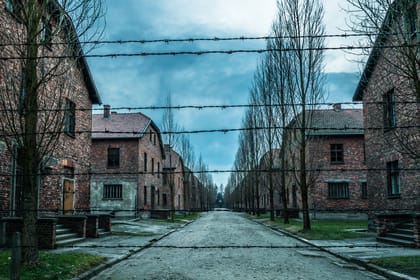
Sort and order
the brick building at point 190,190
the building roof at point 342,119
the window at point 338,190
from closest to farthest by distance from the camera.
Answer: the window at point 338,190, the building roof at point 342,119, the brick building at point 190,190

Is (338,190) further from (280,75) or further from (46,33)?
(46,33)

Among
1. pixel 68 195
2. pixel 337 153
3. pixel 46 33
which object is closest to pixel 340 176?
pixel 337 153

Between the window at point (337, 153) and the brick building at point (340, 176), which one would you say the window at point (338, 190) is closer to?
the brick building at point (340, 176)

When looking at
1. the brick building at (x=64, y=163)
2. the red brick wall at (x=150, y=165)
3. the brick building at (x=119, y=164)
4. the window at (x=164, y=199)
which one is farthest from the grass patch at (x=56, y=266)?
the window at (x=164, y=199)

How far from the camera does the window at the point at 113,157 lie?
3619 cm

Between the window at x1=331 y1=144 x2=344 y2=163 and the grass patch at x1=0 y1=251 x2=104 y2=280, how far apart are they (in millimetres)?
27392

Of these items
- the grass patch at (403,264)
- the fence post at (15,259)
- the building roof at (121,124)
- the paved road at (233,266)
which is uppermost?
the building roof at (121,124)

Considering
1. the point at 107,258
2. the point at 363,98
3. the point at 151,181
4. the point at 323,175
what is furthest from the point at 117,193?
the point at 107,258

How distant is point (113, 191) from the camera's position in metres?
35.5

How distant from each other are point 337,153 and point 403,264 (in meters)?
26.2

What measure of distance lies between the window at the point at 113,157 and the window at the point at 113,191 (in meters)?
1.72

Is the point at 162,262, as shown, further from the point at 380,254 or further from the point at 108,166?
the point at 108,166

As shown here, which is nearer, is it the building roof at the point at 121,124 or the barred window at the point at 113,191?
the barred window at the point at 113,191

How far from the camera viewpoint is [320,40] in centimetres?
2009
